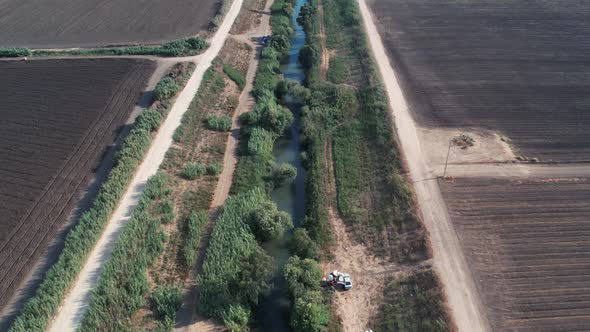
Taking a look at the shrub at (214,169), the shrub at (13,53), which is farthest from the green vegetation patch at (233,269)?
the shrub at (13,53)

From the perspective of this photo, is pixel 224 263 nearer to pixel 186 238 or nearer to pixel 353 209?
pixel 186 238

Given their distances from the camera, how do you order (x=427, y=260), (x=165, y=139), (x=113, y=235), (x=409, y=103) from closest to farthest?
1. (x=427, y=260)
2. (x=113, y=235)
3. (x=165, y=139)
4. (x=409, y=103)

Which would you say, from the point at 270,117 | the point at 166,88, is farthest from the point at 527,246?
the point at 166,88

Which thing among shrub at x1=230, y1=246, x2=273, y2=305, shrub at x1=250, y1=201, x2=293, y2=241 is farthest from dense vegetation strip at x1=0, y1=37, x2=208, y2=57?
shrub at x1=230, y1=246, x2=273, y2=305

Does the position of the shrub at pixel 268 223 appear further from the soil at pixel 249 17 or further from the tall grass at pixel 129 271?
the soil at pixel 249 17

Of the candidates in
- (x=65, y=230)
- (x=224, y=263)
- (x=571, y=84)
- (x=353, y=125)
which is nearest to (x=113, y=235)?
(x=65, y=230)

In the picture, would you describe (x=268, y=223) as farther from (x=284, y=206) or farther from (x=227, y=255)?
(x=284, y=206)

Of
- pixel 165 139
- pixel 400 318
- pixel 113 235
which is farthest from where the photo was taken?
pixel 165 139
